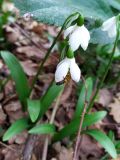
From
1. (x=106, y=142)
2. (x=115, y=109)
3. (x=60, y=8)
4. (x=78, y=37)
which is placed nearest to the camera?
(x=78, y=37)

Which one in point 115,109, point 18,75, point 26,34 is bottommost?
point 115,109

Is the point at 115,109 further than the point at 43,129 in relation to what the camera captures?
Yes

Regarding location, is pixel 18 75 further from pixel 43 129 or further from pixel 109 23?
pixel 109 23

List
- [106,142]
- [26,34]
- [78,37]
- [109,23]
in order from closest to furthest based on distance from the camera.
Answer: [78,37], [109,23], [106,142], [26,34]

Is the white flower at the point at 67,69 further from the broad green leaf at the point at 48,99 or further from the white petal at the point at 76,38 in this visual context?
the broad green leaf at the point at 48,99

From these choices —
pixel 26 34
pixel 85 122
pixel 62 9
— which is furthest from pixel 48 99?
pixel 26 34

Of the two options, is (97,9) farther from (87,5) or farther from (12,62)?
(12,62)

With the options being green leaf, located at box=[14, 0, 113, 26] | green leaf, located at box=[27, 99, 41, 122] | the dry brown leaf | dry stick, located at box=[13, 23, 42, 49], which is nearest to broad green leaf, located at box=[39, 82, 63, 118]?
green leaf, located at box=[27, 99, 41, 122]
